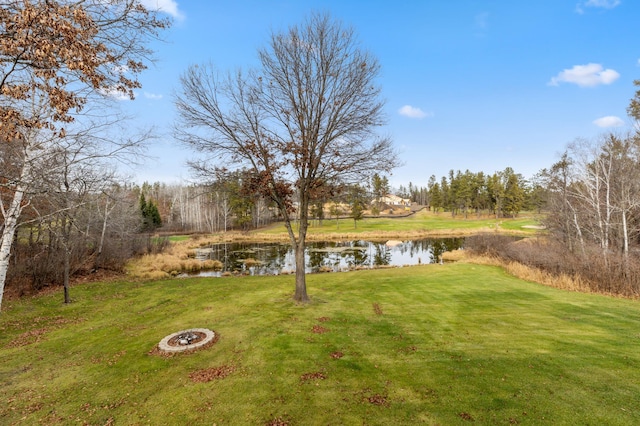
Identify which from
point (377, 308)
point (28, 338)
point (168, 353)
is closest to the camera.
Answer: point (168, 353)

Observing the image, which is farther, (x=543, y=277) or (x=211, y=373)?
(x=543, y=277)

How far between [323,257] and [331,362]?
2475cm

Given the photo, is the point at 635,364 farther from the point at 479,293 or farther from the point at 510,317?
the point at 479,293

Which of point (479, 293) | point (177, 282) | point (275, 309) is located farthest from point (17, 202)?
point (479, 293)

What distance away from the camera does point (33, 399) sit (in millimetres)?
5379

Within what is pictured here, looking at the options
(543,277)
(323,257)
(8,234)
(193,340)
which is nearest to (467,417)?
(193,340)

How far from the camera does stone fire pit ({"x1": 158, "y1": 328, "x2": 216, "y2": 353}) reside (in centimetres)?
709

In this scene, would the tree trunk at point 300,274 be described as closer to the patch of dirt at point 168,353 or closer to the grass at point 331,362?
the grass at point 331,362

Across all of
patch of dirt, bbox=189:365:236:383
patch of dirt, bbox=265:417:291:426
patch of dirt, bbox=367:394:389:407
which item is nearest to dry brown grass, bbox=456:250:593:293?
patch of dirt, bbox=367:394:389:407

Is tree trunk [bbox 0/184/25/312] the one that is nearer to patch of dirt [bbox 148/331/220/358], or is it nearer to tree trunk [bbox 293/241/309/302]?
patch of dirt [bbox 148/331/220/358]

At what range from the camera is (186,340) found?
7.39m

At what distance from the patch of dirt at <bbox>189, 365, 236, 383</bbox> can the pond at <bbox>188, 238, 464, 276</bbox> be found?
16349 mm

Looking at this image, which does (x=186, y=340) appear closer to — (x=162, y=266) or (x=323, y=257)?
(x=162, y=266)

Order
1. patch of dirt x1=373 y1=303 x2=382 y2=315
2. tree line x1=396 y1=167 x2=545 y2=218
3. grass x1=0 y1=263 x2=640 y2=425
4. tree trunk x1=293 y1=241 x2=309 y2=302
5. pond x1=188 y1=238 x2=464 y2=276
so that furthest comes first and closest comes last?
1. tree line x1=396 y1=167 x2=545 y2=218
2. pond x1=188 y1=238 x2=464 y2=276
3. tree trunk x1=293 y1=241 x2=309 y2=302
4. patch of dirt x1=373 y1=303 x2=382 y2=315
5. grass x1=0 y1=263 x2=640 y2=425
